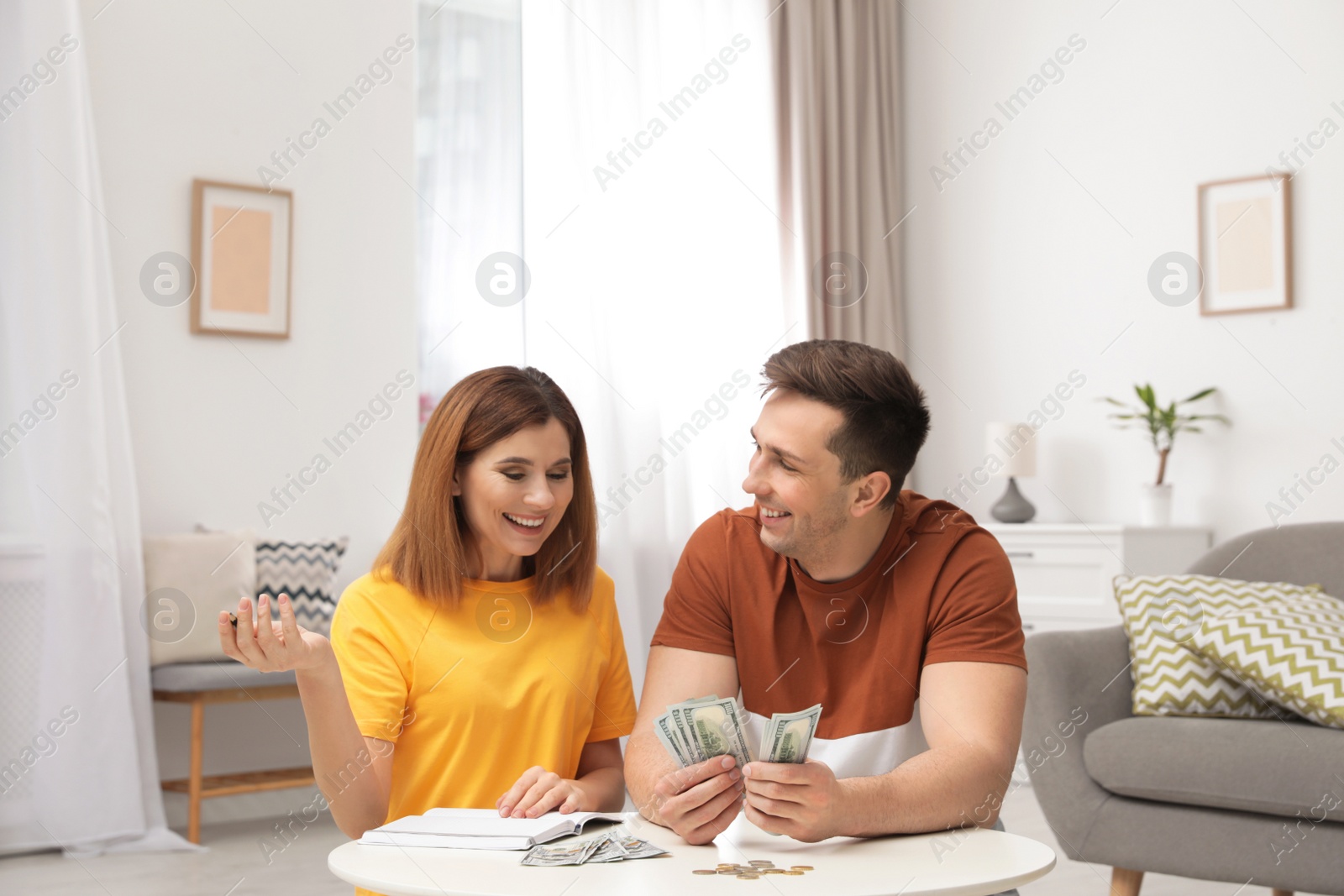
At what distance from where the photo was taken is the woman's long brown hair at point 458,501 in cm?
172

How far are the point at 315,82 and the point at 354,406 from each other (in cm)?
116

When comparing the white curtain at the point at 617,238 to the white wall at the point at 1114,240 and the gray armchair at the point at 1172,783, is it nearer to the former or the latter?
the white wall at the point at 1114,240

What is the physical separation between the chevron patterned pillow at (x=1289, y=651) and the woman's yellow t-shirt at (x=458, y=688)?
5.50ft

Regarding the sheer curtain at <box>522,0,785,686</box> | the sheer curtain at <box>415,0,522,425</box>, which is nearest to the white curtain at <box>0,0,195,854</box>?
the sheer curtain at <box>415,0,522,425</box>

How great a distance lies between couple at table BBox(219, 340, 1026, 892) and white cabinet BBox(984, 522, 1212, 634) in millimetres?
3012

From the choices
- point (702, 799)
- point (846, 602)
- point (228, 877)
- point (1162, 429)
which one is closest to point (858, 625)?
point (846, 602)

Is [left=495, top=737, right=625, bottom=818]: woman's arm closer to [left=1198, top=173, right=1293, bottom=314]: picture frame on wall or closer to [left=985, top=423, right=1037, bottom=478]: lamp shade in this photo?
[left=985, top=423, right=1037, bottom=478]: lamp shade

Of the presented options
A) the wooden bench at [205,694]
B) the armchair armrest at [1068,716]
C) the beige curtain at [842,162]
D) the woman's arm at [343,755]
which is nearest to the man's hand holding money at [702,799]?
the woman's arm at [343,755]

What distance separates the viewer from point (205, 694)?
3.77 meters

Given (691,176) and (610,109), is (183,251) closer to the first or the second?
(610,109)

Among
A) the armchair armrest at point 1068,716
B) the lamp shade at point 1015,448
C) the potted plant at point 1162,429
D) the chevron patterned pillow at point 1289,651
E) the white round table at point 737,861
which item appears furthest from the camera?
the lamp shade at point 1015,448

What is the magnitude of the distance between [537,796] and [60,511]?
273 centimetres

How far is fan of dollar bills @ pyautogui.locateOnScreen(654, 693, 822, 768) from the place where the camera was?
4.35ft

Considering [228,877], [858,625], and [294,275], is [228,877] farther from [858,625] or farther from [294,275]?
[858,625]
